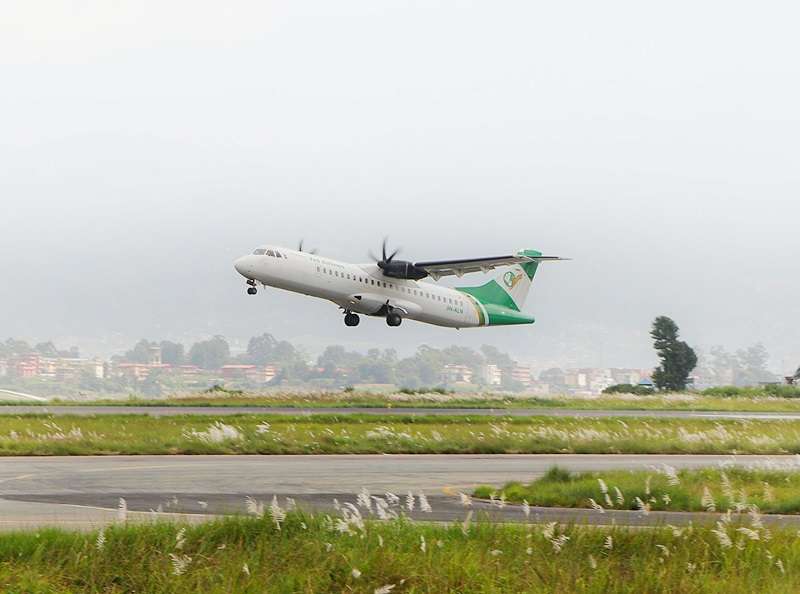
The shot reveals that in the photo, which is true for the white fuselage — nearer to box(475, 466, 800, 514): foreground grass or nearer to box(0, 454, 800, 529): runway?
box(0, 454, 800, 529): runway

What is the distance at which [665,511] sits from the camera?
17078mm

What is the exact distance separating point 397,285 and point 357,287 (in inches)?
137

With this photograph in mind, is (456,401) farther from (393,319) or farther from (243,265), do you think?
(243,265)

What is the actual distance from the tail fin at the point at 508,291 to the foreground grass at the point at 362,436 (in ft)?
105

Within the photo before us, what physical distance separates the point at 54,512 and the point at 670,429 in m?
26.6

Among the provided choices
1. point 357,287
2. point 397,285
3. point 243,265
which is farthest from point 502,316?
point 243,265

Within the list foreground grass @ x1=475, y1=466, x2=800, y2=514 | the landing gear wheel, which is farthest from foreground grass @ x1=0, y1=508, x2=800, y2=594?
the landing gear wheel

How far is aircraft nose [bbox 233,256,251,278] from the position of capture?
179 ft

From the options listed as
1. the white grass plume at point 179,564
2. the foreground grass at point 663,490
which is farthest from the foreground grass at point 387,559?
the foreground grass at point 663,490

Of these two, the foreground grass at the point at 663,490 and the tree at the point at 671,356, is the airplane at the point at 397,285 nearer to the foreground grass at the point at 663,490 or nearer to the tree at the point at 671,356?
Result: the tree at the point at 671,356

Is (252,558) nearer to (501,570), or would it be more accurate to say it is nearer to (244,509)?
(501,570)

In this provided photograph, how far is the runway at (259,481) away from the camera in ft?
51.1

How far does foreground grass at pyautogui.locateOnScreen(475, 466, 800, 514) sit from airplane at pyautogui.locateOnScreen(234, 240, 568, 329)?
36007 mm

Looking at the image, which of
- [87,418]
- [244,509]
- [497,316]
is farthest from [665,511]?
[497,316]
